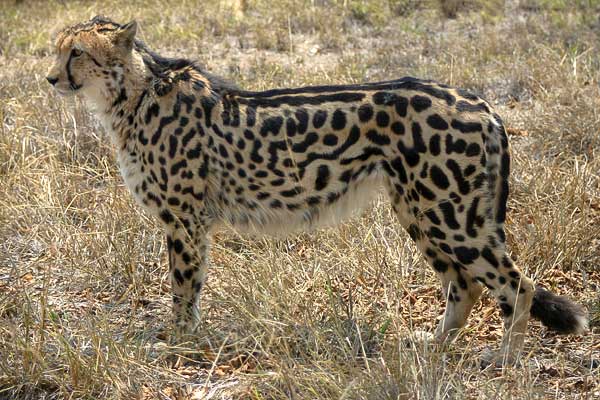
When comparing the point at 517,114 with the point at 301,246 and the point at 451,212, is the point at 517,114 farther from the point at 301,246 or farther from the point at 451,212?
the point at 451,212

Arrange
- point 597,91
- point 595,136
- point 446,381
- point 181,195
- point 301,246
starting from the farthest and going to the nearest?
1. point 597,91
2. point 595,136
3. point 301,246
4. point 181,195
5. point 446,381

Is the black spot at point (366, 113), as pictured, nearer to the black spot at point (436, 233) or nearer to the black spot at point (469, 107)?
the black spot at point (469, 107)

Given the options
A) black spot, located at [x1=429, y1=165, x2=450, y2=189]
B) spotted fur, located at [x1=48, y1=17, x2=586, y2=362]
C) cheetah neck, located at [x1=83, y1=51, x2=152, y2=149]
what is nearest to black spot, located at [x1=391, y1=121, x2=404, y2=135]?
spotted fur, located at [x1=48, y1=17, x2=586, y2=362]

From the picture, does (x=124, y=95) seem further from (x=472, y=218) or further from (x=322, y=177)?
(x=472, y=218)

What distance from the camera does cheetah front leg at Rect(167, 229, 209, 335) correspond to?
15.7ft

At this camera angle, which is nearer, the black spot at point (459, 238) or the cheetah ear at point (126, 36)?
the black spot at point (459, 238)

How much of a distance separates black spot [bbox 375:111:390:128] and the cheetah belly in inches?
12.1

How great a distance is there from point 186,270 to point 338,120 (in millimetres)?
1148

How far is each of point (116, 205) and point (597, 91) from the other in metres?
4.01

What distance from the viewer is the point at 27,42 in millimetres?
10094

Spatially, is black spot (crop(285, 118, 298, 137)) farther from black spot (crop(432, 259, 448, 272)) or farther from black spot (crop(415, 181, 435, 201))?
black spot (crop(432, 259, 448, 272))

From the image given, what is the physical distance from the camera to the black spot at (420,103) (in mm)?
4414

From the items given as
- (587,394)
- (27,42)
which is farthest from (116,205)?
(27,42)

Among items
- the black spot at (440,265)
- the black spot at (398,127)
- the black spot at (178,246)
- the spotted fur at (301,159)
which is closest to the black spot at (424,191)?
the spotted fur at (301,159)
